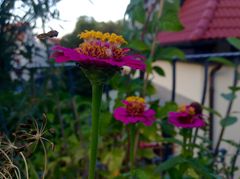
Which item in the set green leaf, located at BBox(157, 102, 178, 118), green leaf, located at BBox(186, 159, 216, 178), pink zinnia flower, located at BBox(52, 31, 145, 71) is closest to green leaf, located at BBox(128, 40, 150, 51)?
green leaf, located at BBox(157, 102, 178, 118)

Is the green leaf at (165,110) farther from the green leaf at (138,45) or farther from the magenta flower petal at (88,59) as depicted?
the magenta flower petal at (88,59)

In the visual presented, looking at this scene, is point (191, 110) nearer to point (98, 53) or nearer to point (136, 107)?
point (136, 107)

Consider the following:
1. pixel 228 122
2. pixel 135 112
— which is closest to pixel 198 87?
pixel 228 122

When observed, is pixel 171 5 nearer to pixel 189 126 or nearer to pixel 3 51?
pixel 189 126

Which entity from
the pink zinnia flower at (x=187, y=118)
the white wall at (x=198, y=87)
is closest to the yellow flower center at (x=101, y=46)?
the pink zinnia flower at (x=187, y=118)

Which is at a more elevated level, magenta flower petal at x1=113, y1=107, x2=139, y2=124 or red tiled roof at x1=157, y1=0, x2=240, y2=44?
red tiled roof at x1=157, y1=0, x2=240, y2=44

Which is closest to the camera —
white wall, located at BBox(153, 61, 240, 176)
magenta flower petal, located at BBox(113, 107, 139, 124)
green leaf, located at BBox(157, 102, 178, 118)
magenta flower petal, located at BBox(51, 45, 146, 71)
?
magenta flower petal, located at BBox(51, 45, 146, 71)

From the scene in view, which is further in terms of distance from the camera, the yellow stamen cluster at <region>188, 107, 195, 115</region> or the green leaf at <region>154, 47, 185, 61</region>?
the green leaf at <region>154, 47, 185, 61</region>

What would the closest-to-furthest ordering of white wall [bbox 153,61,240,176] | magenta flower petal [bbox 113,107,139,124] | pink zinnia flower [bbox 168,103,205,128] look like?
1. magenta flower petal [bbox 113,107,139,124]
2. pink zinnia flower [bbox 168,103,205,128]
3. white wall [bbox 153,61,240,176]

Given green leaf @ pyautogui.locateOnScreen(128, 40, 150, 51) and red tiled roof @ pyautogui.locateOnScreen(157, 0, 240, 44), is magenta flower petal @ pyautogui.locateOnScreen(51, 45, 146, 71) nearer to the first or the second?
green leaf @ pyautogui.locateOnScreen(128, 40, 150, 51)
